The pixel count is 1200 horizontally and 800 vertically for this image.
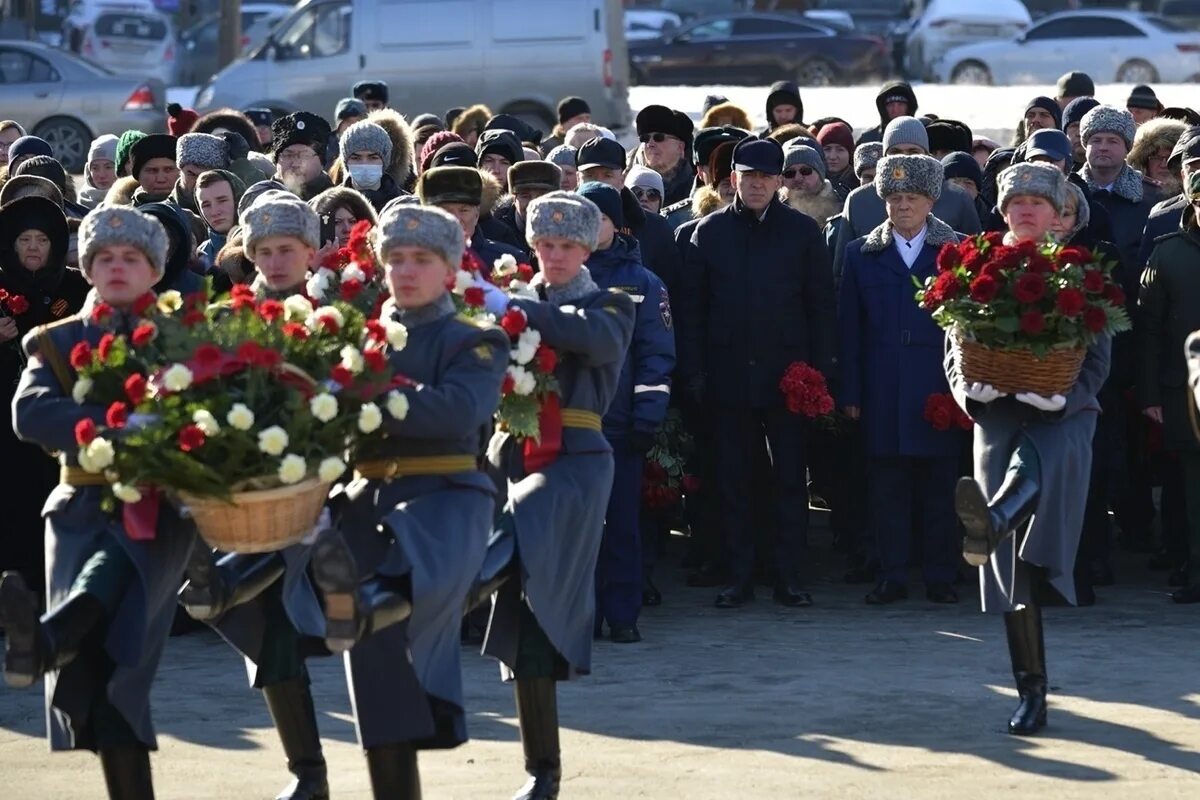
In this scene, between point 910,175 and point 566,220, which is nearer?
point 566,220

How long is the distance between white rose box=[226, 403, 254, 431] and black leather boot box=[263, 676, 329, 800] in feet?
4.33

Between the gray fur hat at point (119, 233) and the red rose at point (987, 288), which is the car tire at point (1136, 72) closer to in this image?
the red rose at point (987, 288)

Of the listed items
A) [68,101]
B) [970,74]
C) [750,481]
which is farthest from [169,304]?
[970,74]

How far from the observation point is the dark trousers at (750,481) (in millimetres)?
10867

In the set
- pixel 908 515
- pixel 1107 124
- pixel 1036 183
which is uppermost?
pixel 1107 124

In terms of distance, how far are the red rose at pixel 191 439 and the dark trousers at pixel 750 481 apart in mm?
5023

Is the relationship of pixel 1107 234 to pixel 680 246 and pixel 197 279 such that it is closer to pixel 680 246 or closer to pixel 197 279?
pixel 680 246

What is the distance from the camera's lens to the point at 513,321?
7.12 m

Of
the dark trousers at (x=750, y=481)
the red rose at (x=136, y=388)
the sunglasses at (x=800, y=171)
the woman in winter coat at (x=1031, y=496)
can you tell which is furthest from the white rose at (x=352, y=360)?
the sunglasses at (x=800, y=171)

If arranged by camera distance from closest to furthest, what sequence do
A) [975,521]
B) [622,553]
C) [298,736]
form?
1. [298,736]
2. [975,521]
3. [622,553]

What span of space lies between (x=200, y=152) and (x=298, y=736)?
5.33 m

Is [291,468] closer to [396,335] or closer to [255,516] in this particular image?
[255,516]

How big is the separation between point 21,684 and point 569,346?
6.77 feet

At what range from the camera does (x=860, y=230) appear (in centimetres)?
1159
